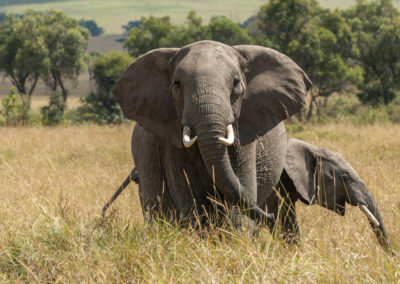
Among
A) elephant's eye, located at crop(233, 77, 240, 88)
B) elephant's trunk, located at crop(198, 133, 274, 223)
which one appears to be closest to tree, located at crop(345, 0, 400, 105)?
elephant's eye, located at crop(233, 77, 240, 88)

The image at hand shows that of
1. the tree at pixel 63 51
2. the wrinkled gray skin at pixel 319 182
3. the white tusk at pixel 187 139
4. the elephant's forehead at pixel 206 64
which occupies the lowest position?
the tree at pixel 63 51

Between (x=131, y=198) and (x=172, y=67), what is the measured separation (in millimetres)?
2680

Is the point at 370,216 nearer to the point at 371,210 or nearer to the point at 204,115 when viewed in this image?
the point at 371,210

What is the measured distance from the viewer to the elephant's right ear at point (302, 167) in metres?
5.07

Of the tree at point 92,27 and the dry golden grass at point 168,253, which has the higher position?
the dry golden grass at point 168,253

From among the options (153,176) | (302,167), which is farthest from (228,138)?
(302,167)

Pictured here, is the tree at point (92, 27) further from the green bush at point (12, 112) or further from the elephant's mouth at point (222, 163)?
the elephant's mouth at point (222, 163)

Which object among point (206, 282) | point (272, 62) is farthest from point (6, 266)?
point (272, 62)

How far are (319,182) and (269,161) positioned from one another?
0.84 meters

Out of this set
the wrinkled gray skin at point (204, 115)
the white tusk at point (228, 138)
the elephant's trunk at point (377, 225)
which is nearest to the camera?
the white tusk at point (228, 138)

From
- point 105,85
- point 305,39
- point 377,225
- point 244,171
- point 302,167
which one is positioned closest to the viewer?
point 244,171

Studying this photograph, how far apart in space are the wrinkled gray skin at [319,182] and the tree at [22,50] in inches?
1305

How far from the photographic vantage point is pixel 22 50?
1479 inches

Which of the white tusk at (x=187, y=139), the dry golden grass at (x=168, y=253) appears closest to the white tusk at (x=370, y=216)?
the dry golden grass at (x=168, y=253)
